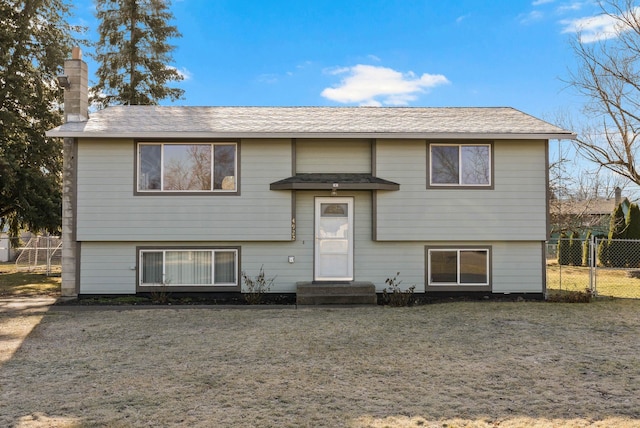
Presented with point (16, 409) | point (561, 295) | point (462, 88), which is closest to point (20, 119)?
point (16, 409)

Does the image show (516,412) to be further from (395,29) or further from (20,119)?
(20,119)

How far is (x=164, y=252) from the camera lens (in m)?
10.5

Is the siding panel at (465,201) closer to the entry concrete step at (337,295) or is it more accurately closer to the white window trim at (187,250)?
the entry concrete step at (337,295)

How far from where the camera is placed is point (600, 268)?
11.8 meters

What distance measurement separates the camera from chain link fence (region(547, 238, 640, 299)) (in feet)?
40.4

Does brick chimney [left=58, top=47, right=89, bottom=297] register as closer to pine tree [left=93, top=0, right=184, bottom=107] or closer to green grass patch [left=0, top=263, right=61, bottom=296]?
green grass patch [left=0, top=263, right=61, bottom=296]

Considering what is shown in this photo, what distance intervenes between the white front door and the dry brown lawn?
1.98 meters

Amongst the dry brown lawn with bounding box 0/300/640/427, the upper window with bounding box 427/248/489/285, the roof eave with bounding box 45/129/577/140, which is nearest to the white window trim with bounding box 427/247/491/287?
the upper window with bounding box 427/248/489/285

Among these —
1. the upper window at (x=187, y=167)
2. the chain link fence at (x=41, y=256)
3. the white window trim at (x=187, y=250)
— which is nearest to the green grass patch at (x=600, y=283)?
the white window trim at (x=187, y=250)

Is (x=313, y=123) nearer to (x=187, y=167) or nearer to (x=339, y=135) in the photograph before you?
(x=339, y=135)

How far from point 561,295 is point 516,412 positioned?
7.69 m

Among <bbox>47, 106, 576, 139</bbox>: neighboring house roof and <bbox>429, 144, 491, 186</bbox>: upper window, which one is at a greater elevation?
<bbox>47, 106, 576, 139</bbox>: neighboring house roof

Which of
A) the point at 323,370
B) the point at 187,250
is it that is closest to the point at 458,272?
the point at 323,370

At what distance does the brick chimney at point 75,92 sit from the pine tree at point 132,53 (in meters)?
10.8
